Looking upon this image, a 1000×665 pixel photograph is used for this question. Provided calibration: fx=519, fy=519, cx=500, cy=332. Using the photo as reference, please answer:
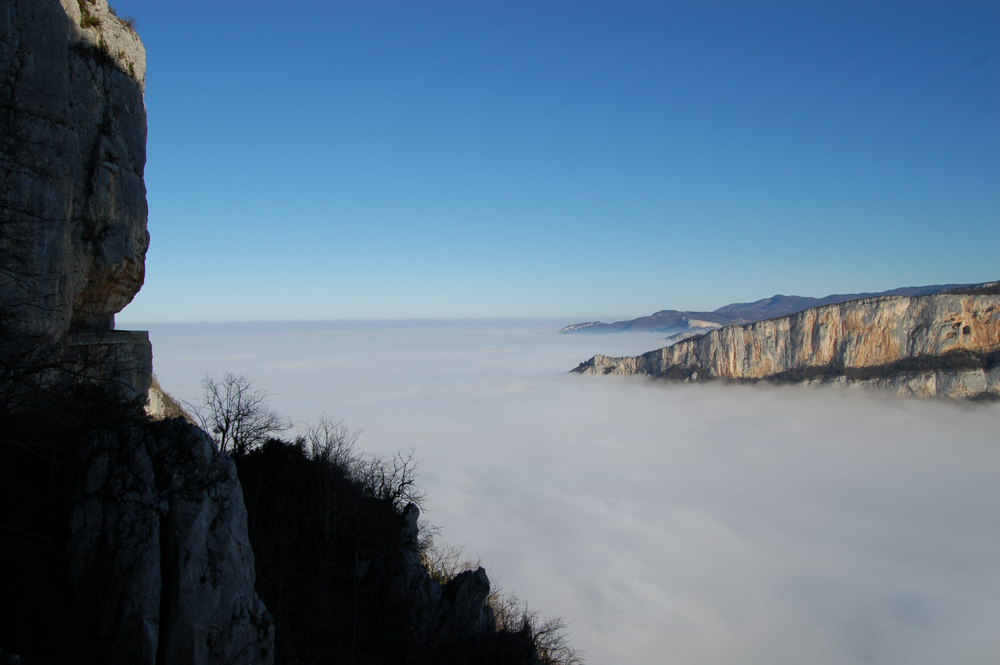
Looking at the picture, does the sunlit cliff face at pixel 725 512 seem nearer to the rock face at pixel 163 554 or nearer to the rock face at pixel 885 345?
the rock face at pixel 885 345

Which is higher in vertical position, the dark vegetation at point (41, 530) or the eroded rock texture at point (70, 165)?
the eroded rock texture at point (70, 165)

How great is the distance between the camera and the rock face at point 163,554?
9.46 meters

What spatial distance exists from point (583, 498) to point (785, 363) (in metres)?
86.0

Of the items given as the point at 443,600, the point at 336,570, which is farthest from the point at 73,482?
the point at 443,600

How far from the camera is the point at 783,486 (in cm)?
14862

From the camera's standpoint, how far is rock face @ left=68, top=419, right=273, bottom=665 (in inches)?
372

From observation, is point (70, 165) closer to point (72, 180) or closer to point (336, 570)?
point (72, 180)

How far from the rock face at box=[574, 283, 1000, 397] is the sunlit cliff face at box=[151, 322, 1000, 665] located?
7.79 meters

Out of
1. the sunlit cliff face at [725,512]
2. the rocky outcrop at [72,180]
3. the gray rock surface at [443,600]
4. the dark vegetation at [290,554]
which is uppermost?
the rocky outcrop at [72,180]

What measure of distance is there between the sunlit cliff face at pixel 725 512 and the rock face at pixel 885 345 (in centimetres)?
779

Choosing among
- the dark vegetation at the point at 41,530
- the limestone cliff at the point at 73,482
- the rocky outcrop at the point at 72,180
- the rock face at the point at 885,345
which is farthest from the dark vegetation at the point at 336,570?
the rock face at the point at 885,345

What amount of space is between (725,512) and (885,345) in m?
67.3

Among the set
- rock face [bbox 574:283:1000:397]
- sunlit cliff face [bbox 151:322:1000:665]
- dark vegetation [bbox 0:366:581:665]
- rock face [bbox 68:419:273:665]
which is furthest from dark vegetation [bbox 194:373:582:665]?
rock face [bbox 574:283:1000:397]

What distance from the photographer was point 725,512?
5064 inches
